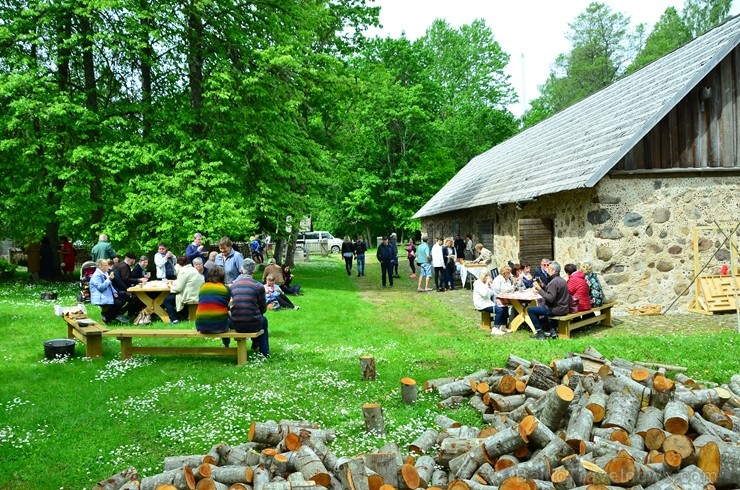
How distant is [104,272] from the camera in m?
11.5

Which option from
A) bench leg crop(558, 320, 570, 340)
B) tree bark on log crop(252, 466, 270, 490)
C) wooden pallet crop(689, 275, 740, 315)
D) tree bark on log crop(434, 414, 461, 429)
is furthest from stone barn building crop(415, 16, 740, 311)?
tree bark on log crop(252, 466, 270, 490)

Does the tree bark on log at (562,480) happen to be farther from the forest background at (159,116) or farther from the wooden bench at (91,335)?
the forest background at (159,116)

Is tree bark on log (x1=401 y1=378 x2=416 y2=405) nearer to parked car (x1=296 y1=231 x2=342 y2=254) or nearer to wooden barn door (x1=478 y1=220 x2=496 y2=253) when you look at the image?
wooden barn door (x1=478 y1=220 x2=496 y2=253)

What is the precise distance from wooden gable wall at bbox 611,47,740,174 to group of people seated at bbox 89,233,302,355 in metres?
8.71

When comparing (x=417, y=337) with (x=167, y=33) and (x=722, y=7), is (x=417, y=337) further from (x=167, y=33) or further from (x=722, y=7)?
(x=722, y=7)

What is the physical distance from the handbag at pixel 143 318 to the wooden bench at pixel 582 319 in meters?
8.22

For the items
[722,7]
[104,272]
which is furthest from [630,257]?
[722,7]

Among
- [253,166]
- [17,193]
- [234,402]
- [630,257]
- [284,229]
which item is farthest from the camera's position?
[284,229]

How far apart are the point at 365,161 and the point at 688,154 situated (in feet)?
101

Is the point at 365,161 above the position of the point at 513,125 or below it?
below

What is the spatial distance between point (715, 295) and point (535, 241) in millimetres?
4162

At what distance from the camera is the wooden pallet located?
11.9 meters

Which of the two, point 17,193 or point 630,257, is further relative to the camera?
point 17,193

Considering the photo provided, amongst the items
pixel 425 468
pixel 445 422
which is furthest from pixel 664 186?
pixel 425 468
